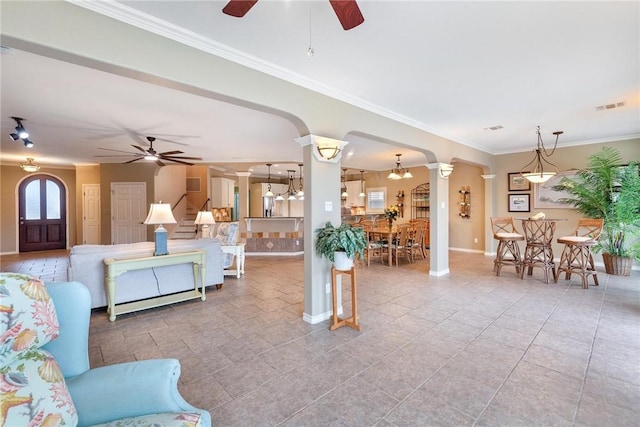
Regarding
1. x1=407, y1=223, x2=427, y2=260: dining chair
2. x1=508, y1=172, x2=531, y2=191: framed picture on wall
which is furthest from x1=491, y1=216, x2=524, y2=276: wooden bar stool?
x1=508, y1=172, x2=531, y2=191: framed picture on wall

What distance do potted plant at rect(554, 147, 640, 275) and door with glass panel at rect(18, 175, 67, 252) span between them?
1359 cm

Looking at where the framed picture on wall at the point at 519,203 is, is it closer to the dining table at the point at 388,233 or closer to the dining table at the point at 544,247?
the dining table at the point at 544,247

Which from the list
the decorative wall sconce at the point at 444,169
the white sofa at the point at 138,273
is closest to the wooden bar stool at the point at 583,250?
the decorative wall sconce at the point at 444,169

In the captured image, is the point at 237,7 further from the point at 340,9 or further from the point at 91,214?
the point at 91,214

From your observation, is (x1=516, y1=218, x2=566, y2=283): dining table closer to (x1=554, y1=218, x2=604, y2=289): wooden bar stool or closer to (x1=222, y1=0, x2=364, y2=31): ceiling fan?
(x1=554, y1=218, x2=604, y2=289): wooden bar stool

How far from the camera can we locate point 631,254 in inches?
195

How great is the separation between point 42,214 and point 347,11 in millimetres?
11202

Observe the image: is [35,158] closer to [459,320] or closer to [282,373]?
[282,373]

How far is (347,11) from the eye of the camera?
149cm

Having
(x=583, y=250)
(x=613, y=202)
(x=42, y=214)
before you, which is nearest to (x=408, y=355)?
(x=583, y=250)

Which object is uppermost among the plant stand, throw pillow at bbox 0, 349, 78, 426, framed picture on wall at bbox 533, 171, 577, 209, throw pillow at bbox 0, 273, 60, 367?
framed picture on wall at bbox 533, 171, 577, 209

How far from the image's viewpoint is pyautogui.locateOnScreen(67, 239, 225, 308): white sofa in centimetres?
348

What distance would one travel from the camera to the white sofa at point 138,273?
3480 millimetres

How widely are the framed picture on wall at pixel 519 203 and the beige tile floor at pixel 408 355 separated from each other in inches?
107
